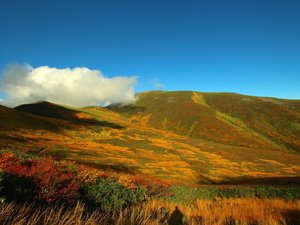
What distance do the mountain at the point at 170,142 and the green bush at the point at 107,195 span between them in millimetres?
44448

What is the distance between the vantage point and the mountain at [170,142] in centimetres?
6781

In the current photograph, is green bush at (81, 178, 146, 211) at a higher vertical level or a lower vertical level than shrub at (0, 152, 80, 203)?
lower

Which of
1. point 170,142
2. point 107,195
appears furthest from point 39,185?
point 170,142

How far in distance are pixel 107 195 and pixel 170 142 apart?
367 ft

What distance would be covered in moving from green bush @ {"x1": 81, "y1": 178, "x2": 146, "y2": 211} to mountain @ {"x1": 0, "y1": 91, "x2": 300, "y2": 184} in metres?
44.4

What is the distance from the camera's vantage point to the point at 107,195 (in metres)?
11.5

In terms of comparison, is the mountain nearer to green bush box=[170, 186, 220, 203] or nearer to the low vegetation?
A: green bush box=[170, 186, 220, 203]

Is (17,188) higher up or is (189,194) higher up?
(17,188)

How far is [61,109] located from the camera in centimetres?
16050

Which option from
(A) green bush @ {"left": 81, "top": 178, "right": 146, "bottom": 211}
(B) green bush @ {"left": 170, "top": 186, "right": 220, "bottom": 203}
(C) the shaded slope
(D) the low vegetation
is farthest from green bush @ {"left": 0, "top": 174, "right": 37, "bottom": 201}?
→ (C) the shaded slope

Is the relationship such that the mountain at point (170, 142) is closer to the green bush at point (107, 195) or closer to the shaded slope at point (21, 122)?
the shaded slope at point (21, 122)

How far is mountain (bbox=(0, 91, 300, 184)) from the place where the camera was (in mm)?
67812

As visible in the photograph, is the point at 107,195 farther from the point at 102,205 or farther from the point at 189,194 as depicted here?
the point at 189,194

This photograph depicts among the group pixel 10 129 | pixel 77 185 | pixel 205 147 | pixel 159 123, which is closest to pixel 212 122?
pixel 159 123
